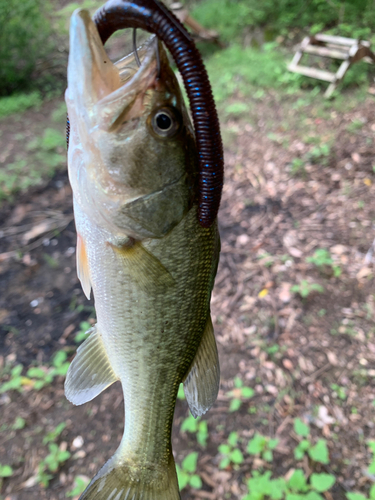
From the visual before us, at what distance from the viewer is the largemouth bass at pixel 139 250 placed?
2.99 ft

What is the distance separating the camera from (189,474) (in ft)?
9.07

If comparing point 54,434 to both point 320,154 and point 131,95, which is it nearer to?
point 131,95

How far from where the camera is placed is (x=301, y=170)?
5504 millimetres

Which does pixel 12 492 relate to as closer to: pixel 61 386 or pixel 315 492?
pixel 61 386

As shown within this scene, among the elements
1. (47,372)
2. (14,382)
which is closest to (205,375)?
(47,372)

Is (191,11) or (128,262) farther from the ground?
(128,262)

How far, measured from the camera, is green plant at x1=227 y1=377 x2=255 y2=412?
3215mm

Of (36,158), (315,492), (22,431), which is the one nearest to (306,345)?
(315,492)

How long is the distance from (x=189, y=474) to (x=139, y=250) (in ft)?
8.12

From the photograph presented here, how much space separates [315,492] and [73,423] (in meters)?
2.11

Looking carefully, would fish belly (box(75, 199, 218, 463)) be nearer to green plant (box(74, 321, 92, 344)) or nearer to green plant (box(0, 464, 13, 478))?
green plant (box(0, 464, 13, 478))

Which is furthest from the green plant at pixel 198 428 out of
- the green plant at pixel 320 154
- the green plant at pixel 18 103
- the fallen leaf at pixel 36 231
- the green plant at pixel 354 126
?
the green plant at pixel 18 103

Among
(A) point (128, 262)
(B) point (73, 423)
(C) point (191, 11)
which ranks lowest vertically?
(B) point (73, 423)

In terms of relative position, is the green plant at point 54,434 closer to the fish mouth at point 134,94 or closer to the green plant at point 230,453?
the green plant at point 230,453
